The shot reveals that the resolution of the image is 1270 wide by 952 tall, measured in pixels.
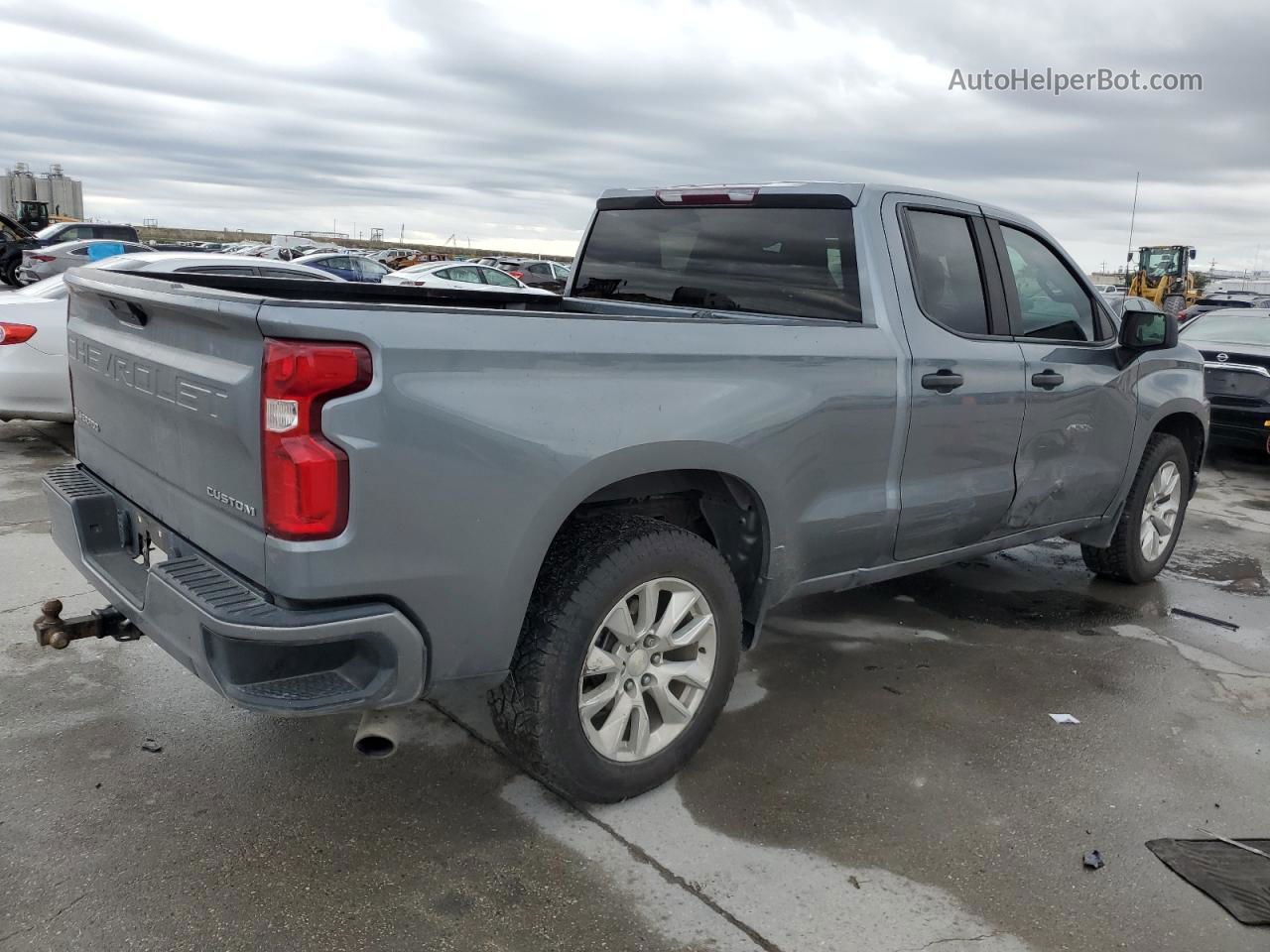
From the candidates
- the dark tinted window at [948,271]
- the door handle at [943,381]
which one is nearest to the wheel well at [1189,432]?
the dark tinted window at [948,271]

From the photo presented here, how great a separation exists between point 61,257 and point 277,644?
23507mm

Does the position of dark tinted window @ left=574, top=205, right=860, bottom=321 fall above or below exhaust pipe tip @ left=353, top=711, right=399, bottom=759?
above

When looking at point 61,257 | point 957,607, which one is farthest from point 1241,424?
point 61,257

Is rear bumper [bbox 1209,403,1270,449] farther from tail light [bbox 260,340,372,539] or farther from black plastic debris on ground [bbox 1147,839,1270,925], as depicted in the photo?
tail light [bbox 260,340,372,539]

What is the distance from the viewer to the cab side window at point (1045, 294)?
447cm

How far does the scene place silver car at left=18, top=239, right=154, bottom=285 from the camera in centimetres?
2150

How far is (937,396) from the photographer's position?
3.84m

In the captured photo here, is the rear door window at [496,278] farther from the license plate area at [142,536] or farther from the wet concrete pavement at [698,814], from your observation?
the license plate area at [142,536]

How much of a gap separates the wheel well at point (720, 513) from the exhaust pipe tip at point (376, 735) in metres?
0.86

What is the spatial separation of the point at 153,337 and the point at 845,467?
2.21m

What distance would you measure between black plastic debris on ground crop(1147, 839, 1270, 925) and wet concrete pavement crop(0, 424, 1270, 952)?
0.05 meters

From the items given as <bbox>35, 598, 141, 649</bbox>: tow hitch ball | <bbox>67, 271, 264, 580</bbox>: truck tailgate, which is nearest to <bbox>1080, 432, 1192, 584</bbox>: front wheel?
<bbox>67, 271, 264, 580</bbox>: truck tailgate

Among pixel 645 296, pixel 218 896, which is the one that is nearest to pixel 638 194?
pixel 645 296

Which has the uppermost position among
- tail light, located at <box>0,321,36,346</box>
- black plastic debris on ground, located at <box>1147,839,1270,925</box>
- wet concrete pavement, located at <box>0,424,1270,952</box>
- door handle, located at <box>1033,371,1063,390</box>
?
door handle, located at <box>1033,371,1063,390</box>
